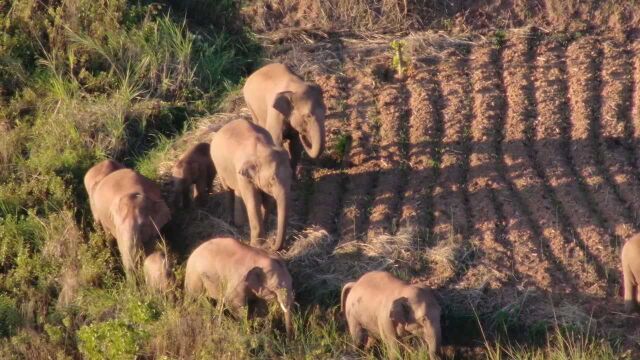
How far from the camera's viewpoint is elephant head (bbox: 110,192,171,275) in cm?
1230

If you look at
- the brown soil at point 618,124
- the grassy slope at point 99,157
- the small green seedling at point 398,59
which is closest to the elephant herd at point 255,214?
the grassy slope at point 99,157

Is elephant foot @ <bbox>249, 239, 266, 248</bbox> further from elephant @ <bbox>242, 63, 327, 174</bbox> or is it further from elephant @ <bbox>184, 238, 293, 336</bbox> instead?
elephant @ <bbox>242, 63, 327, 174</bbox>

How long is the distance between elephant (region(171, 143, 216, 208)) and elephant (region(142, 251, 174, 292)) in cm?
116

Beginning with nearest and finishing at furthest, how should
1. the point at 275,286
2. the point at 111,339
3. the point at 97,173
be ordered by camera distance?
1. the point at 111,339
2. the point at 275,286
3. the point at 97,173

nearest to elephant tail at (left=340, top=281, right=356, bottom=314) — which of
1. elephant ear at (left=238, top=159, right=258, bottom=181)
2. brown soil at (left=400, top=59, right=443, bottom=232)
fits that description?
brown soil at (left=400, top=59, right=443, bottom=232)

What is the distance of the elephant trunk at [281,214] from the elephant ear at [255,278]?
1.00 m

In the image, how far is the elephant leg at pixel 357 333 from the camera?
36.6 ft

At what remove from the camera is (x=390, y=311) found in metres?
10.7

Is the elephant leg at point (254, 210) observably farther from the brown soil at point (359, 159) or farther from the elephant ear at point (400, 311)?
the elephant ear at point (400, 311)

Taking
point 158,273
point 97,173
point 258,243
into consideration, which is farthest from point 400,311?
point 97,173

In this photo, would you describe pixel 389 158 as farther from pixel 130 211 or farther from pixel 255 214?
pixel 130 211

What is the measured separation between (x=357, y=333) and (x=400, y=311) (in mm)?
621

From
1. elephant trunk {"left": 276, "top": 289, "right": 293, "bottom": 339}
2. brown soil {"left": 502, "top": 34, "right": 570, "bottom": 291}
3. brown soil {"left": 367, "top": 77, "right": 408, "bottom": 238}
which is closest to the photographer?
elephant trunk {"left": 276, "top": 289, "right": 293, "bottom": 339}

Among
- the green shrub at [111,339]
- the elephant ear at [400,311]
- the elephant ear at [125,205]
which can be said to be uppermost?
the elephant ear at [400,311]
